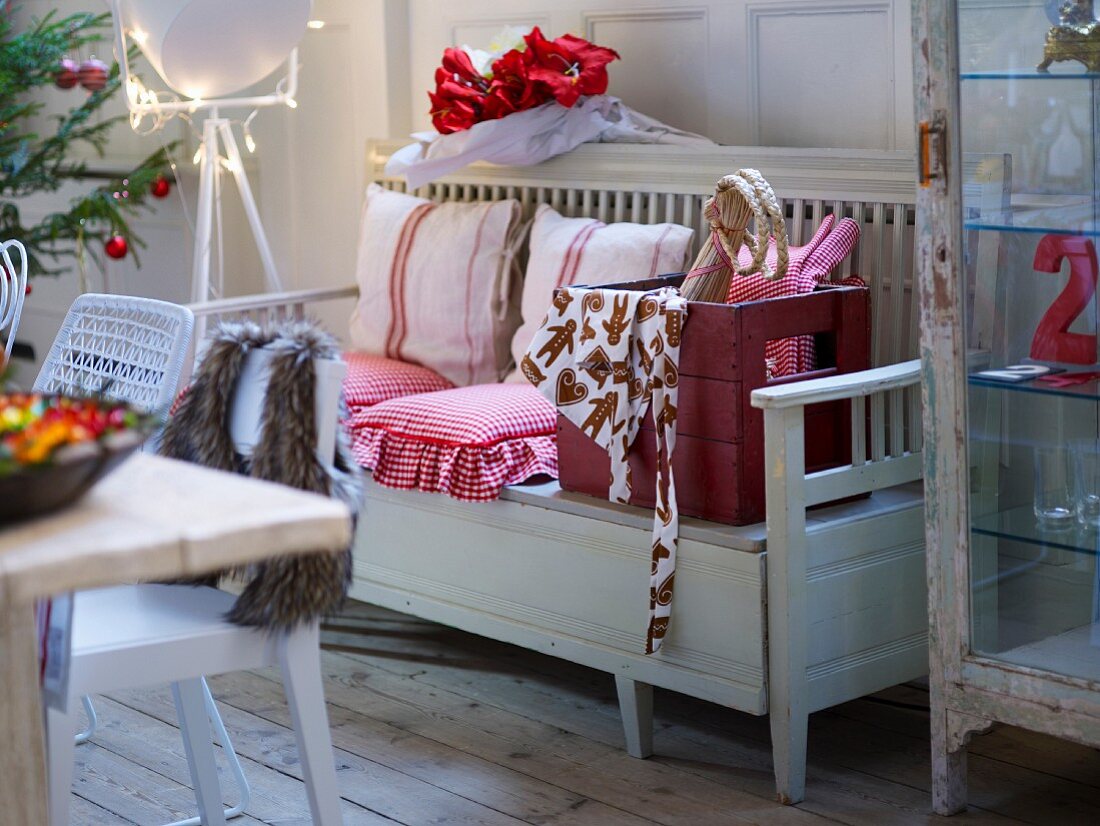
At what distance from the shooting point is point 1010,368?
2.17 metres

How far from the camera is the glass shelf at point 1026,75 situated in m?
2.08

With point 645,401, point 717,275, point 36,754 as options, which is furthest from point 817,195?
point 36,754

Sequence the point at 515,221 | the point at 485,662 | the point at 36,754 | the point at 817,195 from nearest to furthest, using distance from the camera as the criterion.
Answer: the point at 36,754, the point at 817,195, the point at 485,662, the point at 515,221

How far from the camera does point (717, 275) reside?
2.49 meters

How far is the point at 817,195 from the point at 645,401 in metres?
0.64

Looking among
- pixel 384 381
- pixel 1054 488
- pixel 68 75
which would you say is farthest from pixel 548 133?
pixel 68 75

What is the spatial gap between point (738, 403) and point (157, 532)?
4.19 feet

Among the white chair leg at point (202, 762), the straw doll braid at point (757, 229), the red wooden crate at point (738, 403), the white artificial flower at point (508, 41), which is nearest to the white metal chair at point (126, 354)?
the white chair leg at point (202, 762)

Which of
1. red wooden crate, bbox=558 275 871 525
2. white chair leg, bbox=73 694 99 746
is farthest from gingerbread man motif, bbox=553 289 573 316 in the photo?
white chair leg, bbox=73 694 99 746

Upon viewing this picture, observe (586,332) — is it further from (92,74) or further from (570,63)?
(92,74)

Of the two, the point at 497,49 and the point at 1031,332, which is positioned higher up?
the point at 497,49

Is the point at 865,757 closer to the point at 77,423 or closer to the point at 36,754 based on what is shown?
the point at 36,754

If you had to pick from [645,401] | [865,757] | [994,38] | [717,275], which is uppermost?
[994,38]

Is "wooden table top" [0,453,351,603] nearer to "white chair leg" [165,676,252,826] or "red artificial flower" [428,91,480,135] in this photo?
"white chair leg" [165,676,252,826]
